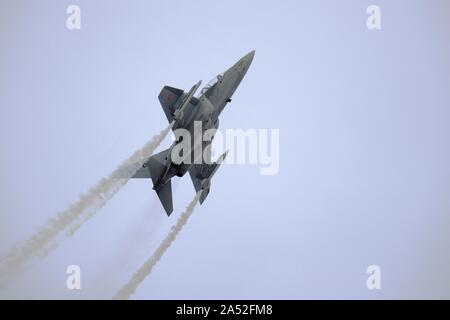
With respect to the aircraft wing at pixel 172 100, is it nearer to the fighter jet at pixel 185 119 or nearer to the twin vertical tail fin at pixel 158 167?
the fighter jet at pixel 185 119

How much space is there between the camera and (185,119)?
149ft

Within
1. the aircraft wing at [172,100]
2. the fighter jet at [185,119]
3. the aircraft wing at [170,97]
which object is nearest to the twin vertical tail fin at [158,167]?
the fighter jet at [185,119]

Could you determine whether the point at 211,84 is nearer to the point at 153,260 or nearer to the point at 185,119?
the point at 185,119

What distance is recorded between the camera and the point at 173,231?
46500 mm

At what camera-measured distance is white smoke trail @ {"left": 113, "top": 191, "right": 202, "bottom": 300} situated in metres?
41.6

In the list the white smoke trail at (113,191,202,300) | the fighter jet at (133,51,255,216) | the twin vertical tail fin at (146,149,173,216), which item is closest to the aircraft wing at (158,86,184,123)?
the fighter jet at (133,51,255,216)

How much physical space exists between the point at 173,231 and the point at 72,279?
6165mm

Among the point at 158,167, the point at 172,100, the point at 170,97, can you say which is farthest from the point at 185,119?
the point at 158,167

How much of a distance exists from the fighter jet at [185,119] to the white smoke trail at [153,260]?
3.16 feet

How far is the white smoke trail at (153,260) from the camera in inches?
1636

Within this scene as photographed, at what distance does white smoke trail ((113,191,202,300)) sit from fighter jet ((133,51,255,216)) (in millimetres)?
963
